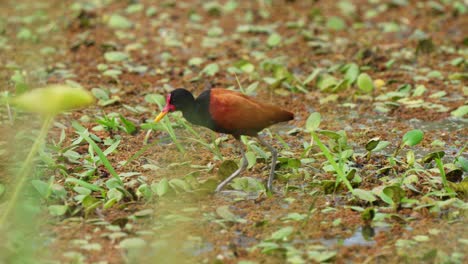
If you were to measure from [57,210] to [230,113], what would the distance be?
4.35ft

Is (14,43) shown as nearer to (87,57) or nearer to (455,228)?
(87,57)

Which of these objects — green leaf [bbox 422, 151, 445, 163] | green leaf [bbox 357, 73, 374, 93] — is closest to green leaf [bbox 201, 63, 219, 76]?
green leaf [bbox 357, 73, 374, 93]

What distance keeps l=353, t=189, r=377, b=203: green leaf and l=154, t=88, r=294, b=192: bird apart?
626mm

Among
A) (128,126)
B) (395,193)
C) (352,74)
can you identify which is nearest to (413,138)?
(395,193)

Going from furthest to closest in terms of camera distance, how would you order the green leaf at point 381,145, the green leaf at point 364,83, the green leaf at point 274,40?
the green leaf at point 274,40 < the green leaf at point 364,83 < the green leaf at point 381,145

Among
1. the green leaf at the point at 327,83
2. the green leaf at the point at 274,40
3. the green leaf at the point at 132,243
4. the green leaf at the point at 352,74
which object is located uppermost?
the green leaf at the point at 274,40

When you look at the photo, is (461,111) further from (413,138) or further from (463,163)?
(463,163)

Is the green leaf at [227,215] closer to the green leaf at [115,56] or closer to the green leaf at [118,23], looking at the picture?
the green leaf at [115,56]

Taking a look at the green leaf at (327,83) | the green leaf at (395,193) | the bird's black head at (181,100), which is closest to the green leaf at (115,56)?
the green leaf at (327,83)

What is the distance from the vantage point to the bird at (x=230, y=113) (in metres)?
5.71

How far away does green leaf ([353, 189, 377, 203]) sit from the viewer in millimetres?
5305

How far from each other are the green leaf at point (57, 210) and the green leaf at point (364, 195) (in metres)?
1.81

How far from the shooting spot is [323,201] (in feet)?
18.2

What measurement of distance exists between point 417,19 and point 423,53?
1333mm
